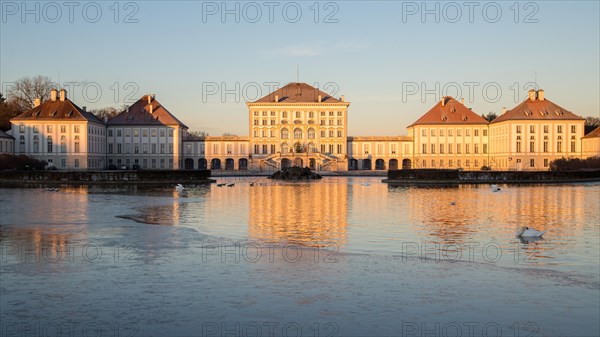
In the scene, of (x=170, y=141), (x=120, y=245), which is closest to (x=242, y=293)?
(x=120, y=245)

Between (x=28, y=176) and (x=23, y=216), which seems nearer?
(x=23, y=216)

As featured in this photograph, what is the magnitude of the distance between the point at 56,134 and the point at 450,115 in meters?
61.1

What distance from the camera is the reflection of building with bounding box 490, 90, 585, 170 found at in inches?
3720

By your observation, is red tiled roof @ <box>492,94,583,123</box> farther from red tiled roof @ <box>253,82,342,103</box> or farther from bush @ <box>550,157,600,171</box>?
red tiled roof @ <box>253,82,342,103</box>

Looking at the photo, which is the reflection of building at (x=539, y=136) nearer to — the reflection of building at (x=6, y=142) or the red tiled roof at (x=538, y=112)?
the red tiled roof at (x=538, y=112)

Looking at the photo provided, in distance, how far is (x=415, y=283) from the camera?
440 inches

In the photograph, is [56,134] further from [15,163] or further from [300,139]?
[300,139]

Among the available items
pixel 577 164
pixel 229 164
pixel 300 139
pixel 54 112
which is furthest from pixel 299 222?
pixel 229 164

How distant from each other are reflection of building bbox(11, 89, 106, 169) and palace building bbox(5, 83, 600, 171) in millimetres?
143

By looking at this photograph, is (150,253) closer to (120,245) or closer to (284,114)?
(120,245)

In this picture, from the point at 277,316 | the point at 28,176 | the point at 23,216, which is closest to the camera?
the point at 277,316

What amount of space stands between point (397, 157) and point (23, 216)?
87.7 metres

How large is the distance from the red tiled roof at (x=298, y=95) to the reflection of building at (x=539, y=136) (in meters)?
29.2

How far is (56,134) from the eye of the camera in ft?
304
